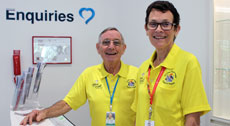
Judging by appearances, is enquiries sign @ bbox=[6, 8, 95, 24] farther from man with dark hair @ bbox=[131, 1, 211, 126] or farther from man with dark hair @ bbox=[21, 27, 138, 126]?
man with dark hair @ bbox=[131, 1, 211, 126]

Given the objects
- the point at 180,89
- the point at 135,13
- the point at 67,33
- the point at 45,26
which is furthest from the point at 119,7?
the point at 180,89

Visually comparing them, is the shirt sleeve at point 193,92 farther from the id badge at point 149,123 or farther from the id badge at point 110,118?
the id badge at point 110,118

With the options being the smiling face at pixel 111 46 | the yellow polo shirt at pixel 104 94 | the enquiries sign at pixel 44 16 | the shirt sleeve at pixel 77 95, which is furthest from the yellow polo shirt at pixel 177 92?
the enquiries sign at pixel 44 16

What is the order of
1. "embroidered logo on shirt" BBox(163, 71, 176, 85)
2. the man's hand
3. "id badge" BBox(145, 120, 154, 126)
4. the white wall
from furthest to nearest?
the white wall < the man's hand < "id badge" BBox(145, 120, 154, 126) < "embroidered logo on shirt" BBox(163, 71, 176, 85)

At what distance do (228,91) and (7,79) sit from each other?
288cm

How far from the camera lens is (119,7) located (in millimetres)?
3904

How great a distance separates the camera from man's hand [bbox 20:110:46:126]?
1.79m

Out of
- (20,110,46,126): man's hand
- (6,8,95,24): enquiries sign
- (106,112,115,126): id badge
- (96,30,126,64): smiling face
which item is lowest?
(106,112,115,126): id badge

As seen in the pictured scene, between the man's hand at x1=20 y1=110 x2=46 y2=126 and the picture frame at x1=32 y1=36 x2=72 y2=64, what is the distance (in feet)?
5.51

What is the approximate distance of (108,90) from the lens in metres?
2.27

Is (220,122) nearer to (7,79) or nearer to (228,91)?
(228,91)

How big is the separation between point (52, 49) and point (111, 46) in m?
1.62

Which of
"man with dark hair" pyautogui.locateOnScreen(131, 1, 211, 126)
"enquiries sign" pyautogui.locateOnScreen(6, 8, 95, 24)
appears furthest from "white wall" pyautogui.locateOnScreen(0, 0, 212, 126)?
"man with dark hair" pyautogui.locateOnScreen(131, 1, 211, 126)

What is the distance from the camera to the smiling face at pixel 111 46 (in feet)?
7.47
